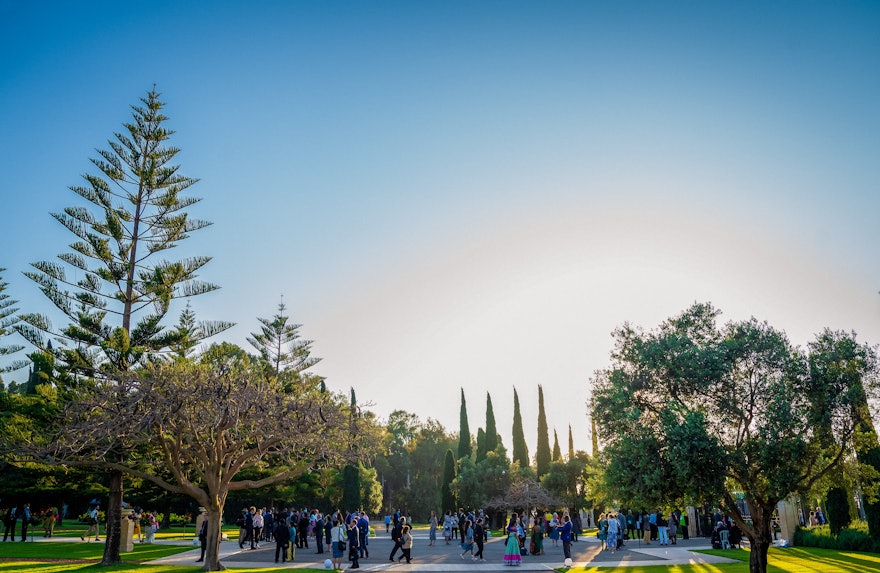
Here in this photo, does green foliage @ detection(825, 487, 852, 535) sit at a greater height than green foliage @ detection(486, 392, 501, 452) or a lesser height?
lesser

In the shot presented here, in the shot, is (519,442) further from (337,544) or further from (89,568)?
(89,568)

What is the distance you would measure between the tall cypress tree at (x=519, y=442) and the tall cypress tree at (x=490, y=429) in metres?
1.82

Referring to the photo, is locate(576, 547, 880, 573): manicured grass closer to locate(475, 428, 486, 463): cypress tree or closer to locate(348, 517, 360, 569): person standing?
locate(348, 517, 360, 569): person standing

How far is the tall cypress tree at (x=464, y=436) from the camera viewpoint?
58219 mm

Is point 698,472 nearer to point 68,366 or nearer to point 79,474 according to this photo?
point 68,366

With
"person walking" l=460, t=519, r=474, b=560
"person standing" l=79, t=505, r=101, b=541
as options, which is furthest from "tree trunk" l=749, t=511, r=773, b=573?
"person standing" l=79, t=505, r=101, b=541

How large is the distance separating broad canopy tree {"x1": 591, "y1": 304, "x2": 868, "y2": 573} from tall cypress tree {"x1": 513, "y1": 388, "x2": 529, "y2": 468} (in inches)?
1645

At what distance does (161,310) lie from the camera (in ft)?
77.3

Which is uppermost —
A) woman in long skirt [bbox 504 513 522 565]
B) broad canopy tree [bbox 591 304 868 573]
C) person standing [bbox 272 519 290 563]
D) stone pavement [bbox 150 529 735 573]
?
broad canopy tree [bbox 591 304 868 573]

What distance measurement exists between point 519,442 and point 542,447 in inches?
187

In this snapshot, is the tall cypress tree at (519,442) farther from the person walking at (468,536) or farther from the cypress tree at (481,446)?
the person walking at (468,536)

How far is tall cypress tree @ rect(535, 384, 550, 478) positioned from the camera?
51.7 meters

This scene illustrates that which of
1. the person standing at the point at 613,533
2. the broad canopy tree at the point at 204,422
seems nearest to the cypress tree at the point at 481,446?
the person standing at the point at 613,533

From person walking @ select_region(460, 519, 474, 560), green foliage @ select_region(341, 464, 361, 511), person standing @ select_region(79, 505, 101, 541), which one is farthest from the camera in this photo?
green foliage @ select_region(341, 464, 361, 511)
